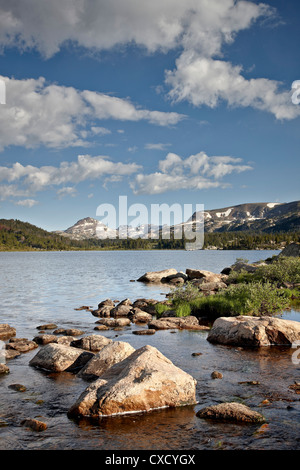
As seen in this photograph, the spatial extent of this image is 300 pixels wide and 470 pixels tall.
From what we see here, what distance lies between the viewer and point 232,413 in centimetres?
1116

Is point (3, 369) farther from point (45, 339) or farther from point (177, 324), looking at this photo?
point (177, 324)

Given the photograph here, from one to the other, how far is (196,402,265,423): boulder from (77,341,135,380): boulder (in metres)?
4.96

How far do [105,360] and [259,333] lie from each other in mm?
9591

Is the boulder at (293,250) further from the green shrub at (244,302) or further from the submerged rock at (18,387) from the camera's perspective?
the submerged rock at (18,387)

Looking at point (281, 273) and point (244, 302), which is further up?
point (281, 273)

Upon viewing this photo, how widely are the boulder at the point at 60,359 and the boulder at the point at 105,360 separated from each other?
1.27 m

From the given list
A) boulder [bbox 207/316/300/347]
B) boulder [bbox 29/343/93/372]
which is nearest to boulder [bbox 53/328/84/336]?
boulder [bbox 29/343/93/372]

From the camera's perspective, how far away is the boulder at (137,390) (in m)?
11.7

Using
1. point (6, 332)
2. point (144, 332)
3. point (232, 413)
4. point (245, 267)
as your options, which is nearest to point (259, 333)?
point (144, 332)

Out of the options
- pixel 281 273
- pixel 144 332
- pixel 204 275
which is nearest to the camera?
pixel 144 332

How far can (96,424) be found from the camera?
1105cm

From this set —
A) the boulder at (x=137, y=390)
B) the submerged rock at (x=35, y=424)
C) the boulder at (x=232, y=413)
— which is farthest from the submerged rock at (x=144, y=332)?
the submerged rock at (x=35, y=424)

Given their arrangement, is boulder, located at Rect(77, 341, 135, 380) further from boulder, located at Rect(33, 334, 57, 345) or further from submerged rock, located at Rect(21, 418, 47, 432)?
boulder, located at Rect(33, 334, 57, 345)
